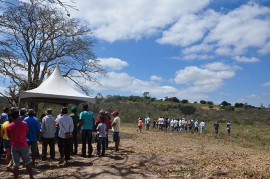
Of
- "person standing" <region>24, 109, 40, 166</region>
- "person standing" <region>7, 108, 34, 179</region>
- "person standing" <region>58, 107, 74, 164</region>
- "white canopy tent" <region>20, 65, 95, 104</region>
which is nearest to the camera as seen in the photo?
"person standing" <region>7, 108, 34, 179</region>

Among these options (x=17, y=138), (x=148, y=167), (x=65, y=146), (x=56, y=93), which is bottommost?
(x=148, y=167)

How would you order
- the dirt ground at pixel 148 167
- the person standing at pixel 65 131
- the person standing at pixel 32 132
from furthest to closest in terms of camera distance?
the person standing at pixel 65 131
the person standing at pixel 32 132
the dirt ground at pixel 148 167

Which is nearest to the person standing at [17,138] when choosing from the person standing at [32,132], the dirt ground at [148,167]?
the dirt ground at [148,167]

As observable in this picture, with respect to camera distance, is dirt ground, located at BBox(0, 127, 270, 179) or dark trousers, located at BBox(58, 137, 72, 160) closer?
dirt ground, located at BBox(0, 127, 270, 179)

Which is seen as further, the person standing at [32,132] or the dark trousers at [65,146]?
the dark trousers at [65,146]

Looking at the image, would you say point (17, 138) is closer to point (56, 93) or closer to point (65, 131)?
point (65, 131)

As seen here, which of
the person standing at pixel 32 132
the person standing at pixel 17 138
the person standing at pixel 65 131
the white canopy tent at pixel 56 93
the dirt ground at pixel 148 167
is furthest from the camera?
the white canopy tent at pixel 56 93

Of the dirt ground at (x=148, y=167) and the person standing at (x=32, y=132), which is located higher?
the person standing at (x=32, y=132)

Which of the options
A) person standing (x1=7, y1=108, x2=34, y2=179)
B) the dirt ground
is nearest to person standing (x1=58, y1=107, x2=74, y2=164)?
the dirt ground

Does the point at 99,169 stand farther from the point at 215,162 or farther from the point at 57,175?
the point at 215,162

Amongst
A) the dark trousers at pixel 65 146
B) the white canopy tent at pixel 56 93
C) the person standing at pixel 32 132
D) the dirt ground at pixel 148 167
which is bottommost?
the dirt ground at pixel 148 167

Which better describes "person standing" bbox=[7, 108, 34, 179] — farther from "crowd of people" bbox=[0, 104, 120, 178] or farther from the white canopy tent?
the white canopy tent

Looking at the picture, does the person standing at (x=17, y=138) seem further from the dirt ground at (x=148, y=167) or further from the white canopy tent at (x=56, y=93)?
the white canopy tent at (x=56, y=93)

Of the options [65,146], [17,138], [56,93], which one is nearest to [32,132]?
[65,146]
